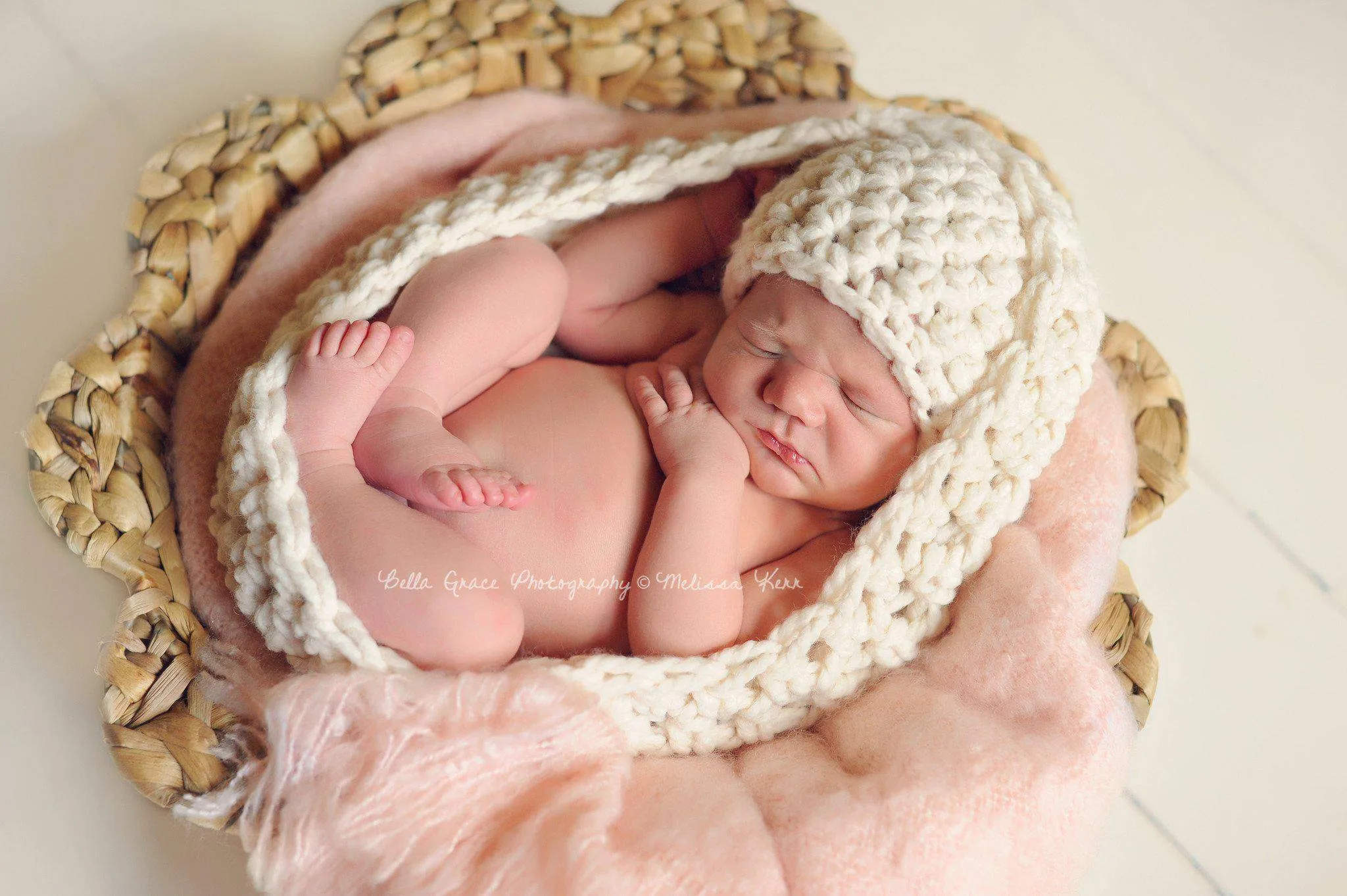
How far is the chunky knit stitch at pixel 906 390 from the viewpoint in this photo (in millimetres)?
1109

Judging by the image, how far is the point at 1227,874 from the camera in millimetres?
1347

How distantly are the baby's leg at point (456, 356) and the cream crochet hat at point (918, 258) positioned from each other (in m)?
→ 0.28

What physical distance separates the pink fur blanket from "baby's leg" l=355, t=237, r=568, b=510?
0.65 feet

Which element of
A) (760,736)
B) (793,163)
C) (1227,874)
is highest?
(793,163)

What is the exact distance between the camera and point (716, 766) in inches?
43.9

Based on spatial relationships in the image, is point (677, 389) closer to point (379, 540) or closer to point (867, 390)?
point (867, 390)

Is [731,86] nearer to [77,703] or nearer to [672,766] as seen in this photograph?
[672,766]

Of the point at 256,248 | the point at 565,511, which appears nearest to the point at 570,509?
the point at 565,511

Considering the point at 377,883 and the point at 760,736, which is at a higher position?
the point at 377,883

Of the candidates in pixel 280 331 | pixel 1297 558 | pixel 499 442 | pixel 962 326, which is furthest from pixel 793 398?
pixel 1297 558

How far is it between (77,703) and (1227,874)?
1398mm

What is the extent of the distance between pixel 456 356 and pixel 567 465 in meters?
0.18

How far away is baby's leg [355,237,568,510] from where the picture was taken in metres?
1.08

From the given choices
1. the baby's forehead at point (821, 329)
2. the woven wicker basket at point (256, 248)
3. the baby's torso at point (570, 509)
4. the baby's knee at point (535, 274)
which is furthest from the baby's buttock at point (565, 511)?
the woven wicker basket at point (256, 248)
